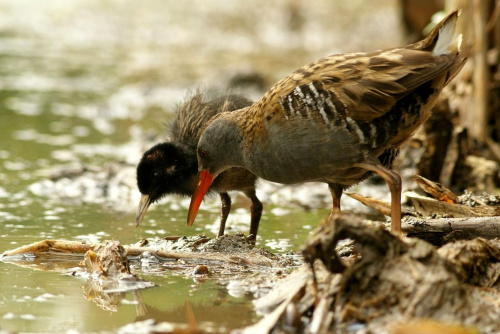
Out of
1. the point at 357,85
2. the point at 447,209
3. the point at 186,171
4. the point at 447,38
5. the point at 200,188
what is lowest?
the point at 447,209

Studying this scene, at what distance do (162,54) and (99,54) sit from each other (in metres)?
1.59

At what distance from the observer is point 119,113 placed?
13812mm

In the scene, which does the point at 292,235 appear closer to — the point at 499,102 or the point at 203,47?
the point at 499,102

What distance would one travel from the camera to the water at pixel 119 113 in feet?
16.0

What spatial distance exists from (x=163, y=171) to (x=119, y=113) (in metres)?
7.36

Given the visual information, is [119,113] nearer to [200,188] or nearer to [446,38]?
[200,188]

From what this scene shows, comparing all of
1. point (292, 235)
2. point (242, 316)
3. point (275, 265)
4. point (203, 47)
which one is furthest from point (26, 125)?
point (203, 47)

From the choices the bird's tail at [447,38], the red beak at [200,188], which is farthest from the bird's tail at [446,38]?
the red beak at [200,188]

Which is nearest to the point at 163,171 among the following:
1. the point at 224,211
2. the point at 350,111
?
the point at 224,211

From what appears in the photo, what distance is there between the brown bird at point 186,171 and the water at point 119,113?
13.7 inches

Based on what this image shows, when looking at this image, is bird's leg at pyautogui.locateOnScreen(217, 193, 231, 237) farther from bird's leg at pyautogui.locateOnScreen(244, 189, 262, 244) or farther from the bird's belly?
the bird's belly

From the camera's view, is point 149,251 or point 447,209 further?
point 447,209

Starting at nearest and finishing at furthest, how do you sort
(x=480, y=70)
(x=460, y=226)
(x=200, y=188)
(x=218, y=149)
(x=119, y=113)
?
(x=460, y=226), (x=218, y=149), (x=200, y=188), (x=480, y=70), (x=119, y=113)

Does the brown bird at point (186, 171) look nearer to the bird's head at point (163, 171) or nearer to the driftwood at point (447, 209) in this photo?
the bird's head at point (163, 171)
